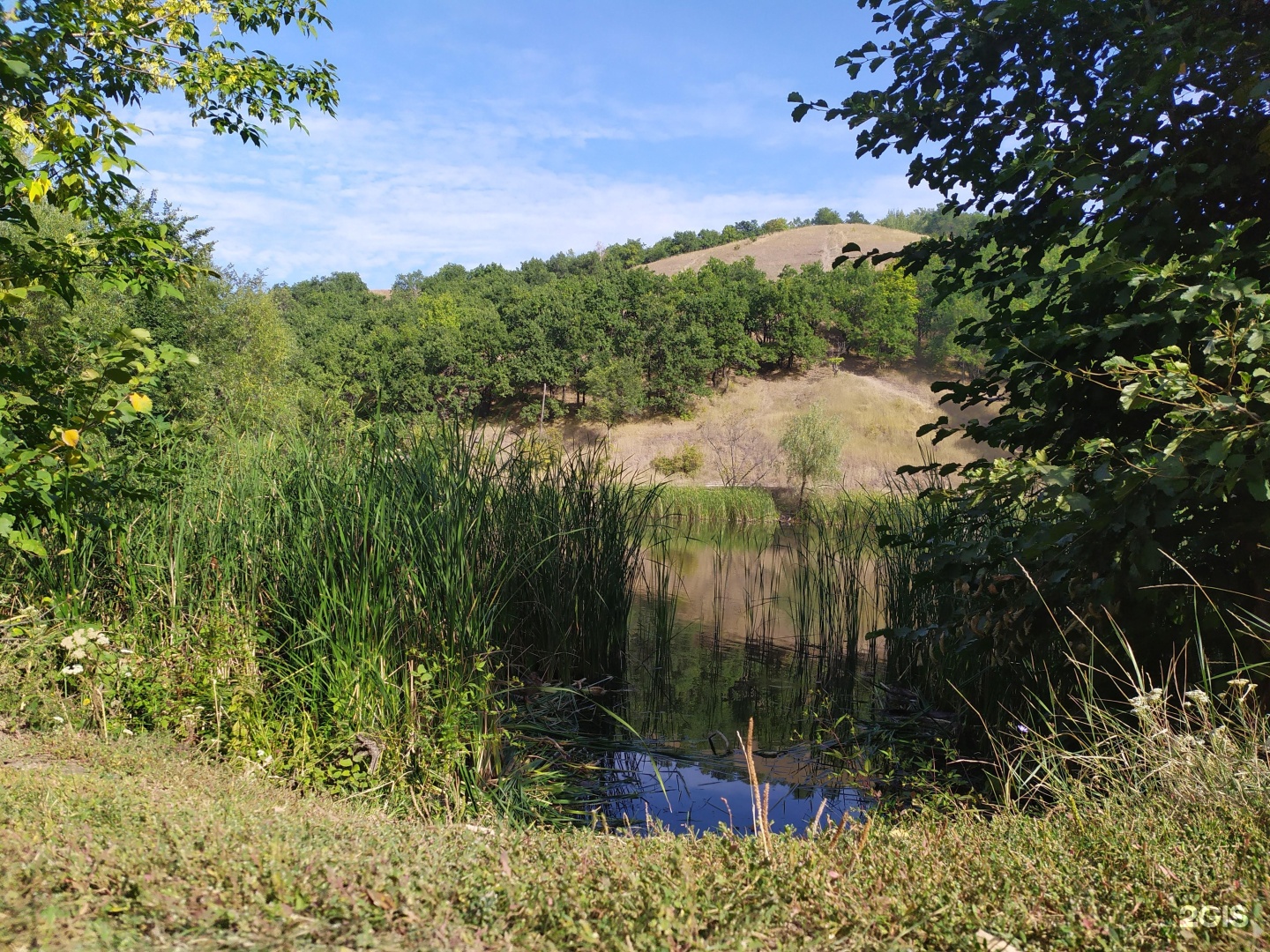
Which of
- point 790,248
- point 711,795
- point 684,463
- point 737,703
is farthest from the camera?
point 790,248

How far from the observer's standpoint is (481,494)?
469cm

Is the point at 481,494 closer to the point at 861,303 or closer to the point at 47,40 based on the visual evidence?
the point at 47,40

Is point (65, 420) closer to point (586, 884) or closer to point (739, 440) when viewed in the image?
point (586, 884)

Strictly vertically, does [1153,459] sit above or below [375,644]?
above

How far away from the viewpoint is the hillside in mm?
65625

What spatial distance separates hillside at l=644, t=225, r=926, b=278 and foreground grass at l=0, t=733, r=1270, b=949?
63.1m

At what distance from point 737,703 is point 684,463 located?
2938cm

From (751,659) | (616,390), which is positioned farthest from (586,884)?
(616,390)

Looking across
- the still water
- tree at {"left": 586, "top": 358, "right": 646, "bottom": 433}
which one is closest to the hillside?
tree at {"left": 586, "top": 358, "right": 646, "bottom": 433}

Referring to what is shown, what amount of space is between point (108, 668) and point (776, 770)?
131 inches

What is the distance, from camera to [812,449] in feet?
102

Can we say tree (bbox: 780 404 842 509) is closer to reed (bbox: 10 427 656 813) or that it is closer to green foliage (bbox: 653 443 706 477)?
green foliage (bbox: 653 443 706 477)

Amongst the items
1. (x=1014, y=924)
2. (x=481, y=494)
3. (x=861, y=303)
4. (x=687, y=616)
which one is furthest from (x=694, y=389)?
(x=1014, y=924)

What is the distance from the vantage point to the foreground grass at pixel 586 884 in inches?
66.1
